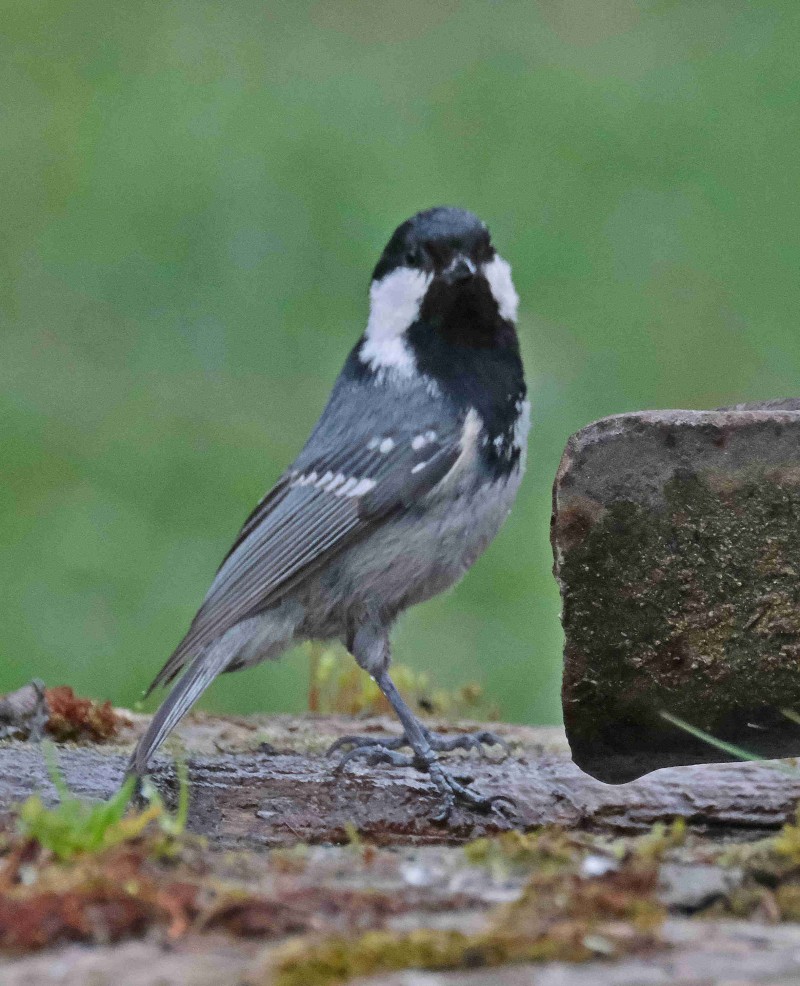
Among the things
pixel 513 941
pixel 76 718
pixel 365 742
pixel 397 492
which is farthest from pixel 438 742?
pixel 513 941

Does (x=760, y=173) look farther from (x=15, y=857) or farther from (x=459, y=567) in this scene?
(x=15, y=857)

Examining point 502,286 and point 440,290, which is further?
point 502,286

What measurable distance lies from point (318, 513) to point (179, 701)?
556mm

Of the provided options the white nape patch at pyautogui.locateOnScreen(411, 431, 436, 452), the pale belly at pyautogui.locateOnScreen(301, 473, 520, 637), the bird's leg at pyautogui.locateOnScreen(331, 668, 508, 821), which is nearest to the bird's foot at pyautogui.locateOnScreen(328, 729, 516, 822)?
the bird's leg at pyautogui.locateOnScreen(331, 668, 508, 821)

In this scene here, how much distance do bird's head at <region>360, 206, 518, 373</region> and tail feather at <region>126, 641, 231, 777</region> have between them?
0.84 meters

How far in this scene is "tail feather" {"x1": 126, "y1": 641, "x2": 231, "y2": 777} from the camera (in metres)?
3.18

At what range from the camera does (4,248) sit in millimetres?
7422

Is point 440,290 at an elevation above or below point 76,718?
above

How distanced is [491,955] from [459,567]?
2.10 meters

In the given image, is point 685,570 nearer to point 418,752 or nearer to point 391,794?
point 391,794

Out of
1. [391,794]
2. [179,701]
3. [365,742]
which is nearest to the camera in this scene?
[391,794]

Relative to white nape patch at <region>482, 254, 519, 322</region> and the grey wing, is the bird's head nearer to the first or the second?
white nape patch at <region>482, 254, 519, 322</region>

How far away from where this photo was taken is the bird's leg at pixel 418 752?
10.5 feet

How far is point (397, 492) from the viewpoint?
3654 mm
